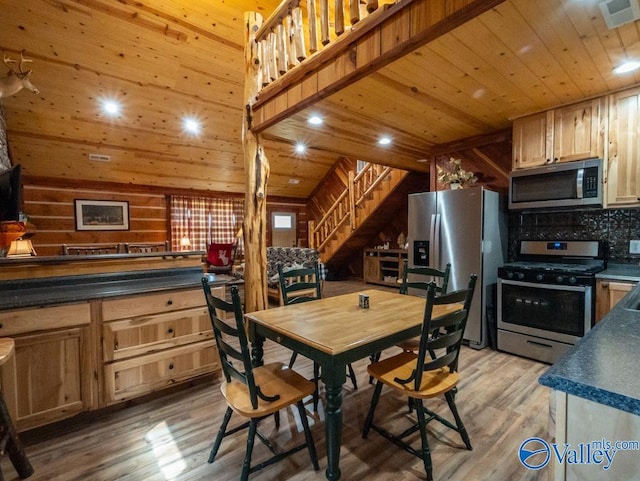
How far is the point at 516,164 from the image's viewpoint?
326 centimetres

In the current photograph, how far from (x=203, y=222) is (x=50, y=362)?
556 cm

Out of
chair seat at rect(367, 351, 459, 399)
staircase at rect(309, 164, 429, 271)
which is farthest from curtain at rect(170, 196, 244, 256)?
chair seat at rect(367, 351, 459, 399)

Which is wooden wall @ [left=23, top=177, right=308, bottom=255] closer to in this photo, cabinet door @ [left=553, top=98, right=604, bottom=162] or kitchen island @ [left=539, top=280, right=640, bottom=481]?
cabinet door @ [left=553, top=98, right=604, bottom=162]

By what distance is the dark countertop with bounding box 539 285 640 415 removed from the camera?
0.64 metres

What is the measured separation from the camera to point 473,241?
11.0 ft

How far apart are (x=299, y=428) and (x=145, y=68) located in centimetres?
470

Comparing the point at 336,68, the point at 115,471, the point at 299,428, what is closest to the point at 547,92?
the point at 336,68

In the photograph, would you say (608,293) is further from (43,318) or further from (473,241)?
(43,318)

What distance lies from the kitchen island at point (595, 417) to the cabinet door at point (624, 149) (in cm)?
270

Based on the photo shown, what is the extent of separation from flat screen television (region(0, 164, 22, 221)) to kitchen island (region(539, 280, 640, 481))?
338 centimetres

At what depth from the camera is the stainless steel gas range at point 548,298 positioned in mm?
2740

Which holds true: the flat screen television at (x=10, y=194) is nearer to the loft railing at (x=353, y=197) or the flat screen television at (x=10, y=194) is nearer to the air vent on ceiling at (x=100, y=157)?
the air vent on ceiling at (x=100, y=157)

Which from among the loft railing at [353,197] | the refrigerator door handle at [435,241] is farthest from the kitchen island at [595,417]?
the loft railing at [353,197]

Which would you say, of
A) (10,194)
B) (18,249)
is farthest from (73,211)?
(10,194)
